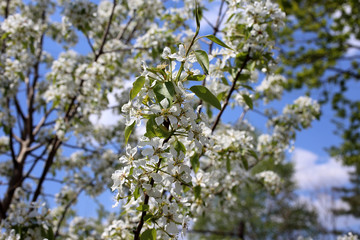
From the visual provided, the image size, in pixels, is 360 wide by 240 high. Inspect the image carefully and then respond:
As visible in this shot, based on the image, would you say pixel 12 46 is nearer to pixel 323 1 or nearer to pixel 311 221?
pixel 323 1

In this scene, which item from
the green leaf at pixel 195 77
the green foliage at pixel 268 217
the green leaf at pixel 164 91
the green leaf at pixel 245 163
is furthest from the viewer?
the green foliage at pixel 268 217

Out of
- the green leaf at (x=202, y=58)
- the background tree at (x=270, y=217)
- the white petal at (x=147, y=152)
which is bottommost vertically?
the white petal at (x=147, y=152)

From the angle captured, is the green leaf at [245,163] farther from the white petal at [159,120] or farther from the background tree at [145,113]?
the white petal at [159,120]

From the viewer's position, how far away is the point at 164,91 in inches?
42.4

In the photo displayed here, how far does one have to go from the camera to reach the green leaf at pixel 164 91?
3.48 feet

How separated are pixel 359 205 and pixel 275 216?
7.72m

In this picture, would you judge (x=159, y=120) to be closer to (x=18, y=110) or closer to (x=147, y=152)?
(x=147, y=152)

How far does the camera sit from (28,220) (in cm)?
211

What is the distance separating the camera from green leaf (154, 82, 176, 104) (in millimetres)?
1062

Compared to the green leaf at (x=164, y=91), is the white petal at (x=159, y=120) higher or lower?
lower

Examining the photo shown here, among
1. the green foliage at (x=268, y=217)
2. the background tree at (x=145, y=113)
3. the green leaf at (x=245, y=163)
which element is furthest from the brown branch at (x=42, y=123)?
the green foliage at (x=268, y=217)

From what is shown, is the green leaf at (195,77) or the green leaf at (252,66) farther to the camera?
the green leaf at (252,66)

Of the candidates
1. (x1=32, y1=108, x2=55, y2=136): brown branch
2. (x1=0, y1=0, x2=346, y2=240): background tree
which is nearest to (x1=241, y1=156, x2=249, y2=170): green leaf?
(x1=0, y1=0, x2=346, y2=240): background tree

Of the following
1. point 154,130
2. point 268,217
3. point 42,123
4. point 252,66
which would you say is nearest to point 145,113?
point 154,130
